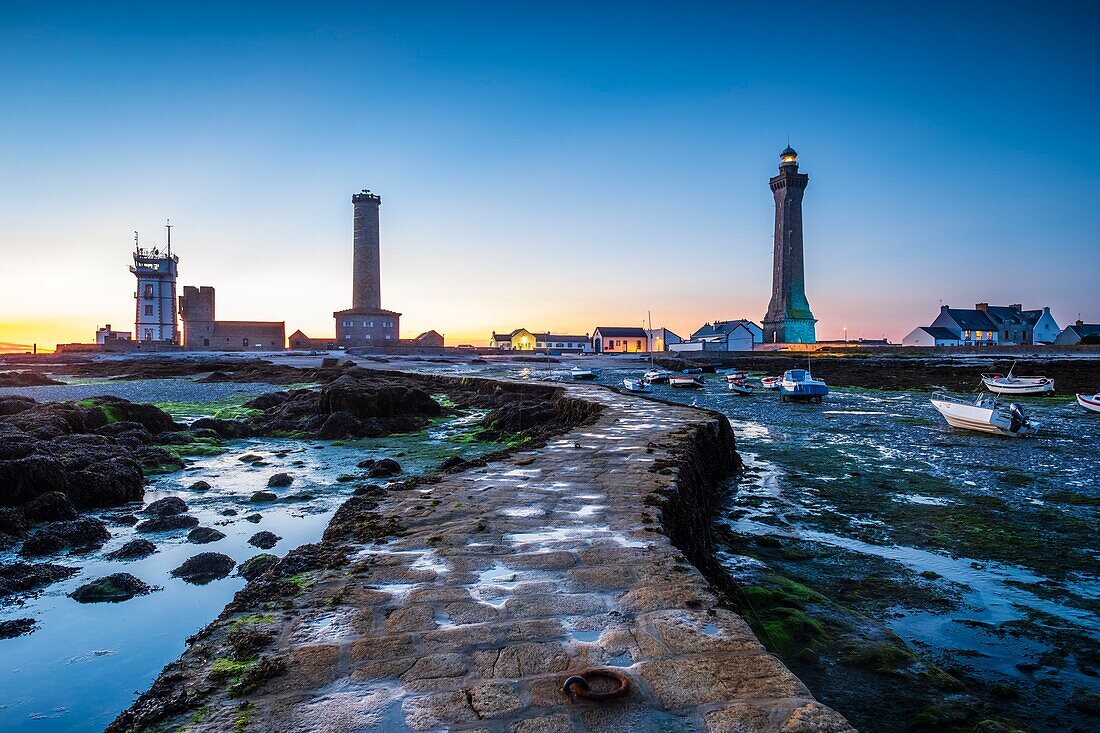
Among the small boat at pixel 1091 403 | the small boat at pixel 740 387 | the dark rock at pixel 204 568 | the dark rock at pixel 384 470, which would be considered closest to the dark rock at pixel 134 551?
the dark rock at pixel 204 568

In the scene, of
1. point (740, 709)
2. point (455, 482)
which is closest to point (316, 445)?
point (455, 482)

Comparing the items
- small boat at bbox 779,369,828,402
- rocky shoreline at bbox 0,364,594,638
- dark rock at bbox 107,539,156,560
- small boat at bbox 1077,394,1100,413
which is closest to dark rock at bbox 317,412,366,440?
rocky shoreline at bbox 0,364,594,638

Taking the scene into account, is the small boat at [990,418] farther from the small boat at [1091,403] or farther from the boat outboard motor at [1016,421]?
the small boat at [1091,403]

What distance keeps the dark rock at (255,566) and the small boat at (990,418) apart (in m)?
19.8

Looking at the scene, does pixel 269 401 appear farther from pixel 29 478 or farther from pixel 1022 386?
pixel 1022 386

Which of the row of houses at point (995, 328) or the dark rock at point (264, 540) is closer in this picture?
the dark rock at point (264, 540)

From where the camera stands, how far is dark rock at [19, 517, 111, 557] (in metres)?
6.58

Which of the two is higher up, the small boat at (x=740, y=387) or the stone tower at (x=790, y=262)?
the stone tower at (x=790, y=262)

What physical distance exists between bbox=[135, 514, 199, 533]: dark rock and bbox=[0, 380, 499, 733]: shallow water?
150mm

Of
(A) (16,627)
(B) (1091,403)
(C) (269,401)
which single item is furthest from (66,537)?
(B) (1091,403)

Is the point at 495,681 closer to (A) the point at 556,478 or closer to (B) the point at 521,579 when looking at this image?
(B) the point at 521,579

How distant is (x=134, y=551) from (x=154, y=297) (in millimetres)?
84798

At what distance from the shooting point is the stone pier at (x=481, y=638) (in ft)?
8.67

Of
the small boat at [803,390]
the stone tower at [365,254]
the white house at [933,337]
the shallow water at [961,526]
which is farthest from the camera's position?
the white house at [933,337]
